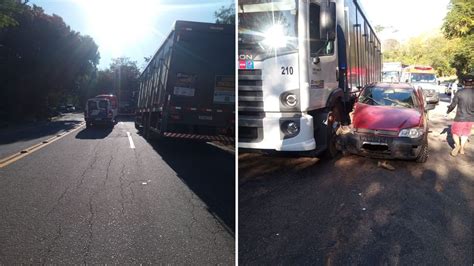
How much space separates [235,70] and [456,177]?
16.5 feet

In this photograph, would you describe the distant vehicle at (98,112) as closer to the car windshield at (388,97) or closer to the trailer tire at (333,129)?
the trailer tire at (333,129)

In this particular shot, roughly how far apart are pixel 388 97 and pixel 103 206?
21.9 ft

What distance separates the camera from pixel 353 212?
4.00m

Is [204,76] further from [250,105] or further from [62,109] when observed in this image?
[250,105]

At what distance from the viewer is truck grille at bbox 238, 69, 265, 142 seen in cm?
462

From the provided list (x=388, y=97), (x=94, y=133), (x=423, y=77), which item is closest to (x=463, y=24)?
(x=388, y=97)

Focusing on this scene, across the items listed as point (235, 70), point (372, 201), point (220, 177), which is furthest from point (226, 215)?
point (372, 201)

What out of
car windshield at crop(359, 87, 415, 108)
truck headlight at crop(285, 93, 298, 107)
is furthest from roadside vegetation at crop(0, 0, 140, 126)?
car windshield at crop(359, 87, 415, 108)

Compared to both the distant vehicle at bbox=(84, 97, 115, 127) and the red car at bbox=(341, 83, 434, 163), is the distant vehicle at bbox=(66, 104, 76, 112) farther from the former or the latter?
the red car at bbox=(341, 83, 434, 163)

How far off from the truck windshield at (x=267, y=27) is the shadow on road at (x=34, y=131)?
7.56 ft

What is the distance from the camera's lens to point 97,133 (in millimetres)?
2037

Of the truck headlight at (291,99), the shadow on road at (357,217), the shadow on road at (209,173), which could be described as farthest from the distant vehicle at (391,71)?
the shadow on road at (209,173)

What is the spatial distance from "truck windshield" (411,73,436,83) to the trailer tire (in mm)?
15556

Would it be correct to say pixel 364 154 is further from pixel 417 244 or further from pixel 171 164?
pixel 171 164
